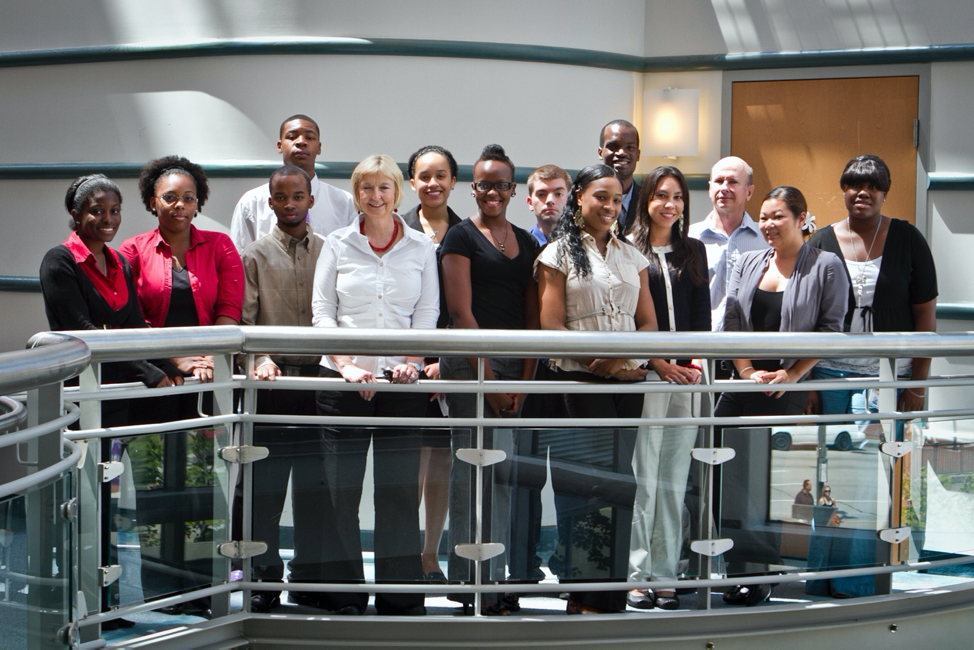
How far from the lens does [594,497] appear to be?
3330 mm

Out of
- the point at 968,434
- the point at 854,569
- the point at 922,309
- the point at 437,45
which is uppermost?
the point at 437,45

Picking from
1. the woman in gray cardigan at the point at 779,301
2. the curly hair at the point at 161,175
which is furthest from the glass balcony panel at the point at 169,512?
the woman in gray cardigan at the point at 779,301

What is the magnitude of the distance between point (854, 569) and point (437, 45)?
342 cm

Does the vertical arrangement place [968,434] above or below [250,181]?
below

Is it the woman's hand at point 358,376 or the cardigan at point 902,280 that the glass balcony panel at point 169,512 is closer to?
the woman's hand at point 358,376

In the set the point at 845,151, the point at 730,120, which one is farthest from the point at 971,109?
the point at 730,120

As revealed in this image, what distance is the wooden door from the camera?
19.0ft

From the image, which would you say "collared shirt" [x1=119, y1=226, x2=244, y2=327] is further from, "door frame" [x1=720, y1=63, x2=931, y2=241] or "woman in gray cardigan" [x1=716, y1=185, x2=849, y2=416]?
"door frame" [x1=720, y1=63, x2=931, y2=241]

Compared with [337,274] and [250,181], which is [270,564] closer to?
[337,274]

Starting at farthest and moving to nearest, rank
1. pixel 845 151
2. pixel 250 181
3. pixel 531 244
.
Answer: pixel 845 151, pixel 250 181, pixel 531 244

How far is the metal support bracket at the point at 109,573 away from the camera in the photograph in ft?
9.59

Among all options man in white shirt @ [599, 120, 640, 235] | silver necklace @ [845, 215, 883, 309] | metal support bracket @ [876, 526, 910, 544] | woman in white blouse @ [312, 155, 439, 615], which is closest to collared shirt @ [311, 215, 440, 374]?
woman in white blouse @ [312, 155, 439, 615]

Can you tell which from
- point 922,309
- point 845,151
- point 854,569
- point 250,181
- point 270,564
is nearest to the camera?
point 270,564

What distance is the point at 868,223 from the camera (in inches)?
172
